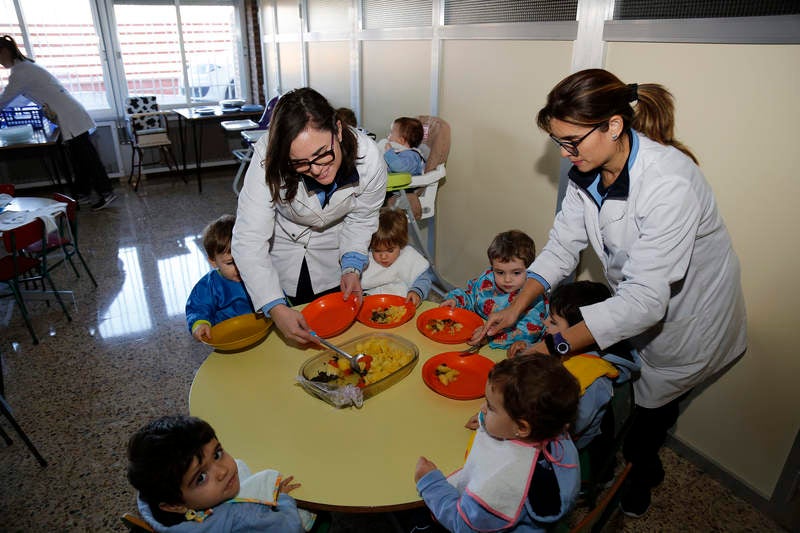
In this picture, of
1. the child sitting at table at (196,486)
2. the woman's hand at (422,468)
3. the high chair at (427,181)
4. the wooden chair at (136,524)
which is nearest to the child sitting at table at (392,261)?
the high chair at (427,181)

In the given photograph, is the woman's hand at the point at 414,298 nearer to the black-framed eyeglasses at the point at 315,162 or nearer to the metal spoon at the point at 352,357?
the metal spoon at the point at 352,357

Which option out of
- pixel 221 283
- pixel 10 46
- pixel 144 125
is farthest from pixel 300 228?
pixel 144 125

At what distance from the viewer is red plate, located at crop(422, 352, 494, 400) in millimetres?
1451

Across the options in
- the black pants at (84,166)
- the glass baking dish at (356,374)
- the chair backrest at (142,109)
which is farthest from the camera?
the chair backrest at (142,109)

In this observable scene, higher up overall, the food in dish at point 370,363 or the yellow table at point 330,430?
the food in dish at point 370,363

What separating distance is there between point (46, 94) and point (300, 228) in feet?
14.4

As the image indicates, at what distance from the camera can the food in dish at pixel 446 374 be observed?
1.51 meters

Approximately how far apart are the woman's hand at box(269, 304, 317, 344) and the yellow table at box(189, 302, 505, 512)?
0.09m

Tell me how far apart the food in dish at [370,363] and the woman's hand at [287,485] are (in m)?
0.33

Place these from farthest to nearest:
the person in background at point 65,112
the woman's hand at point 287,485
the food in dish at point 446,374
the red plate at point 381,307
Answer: the person in background at point 65,112 < the red plate at point 381,307 < the food in dish at point 446,374 < the woman's hand at point 287,485

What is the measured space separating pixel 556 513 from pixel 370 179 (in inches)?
49.4

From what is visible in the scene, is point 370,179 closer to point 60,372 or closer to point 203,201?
point 60,372

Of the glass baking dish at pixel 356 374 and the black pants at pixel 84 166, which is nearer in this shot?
the glass baking dish at pixel 356 374

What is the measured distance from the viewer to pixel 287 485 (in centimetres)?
117
